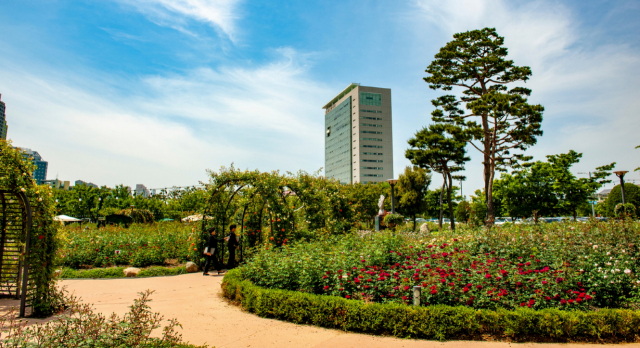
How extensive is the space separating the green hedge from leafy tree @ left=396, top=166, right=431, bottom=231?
64.9ft

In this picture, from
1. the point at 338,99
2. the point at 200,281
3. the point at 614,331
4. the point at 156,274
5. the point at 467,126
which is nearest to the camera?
the point at 614,331

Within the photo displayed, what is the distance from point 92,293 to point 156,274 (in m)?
2.33

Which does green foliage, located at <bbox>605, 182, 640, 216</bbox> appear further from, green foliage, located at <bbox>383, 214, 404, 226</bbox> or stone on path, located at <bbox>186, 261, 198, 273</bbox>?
stone on path, located at <bbox>186, 261, 198, 273</bbox>

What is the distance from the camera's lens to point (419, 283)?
5328mm

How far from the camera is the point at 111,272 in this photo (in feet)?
30.2

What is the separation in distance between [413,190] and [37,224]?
24179 mm

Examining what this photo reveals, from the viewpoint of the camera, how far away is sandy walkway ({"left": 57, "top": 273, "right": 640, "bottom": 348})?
14.3ft

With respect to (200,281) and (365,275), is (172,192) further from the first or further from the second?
(365,275)

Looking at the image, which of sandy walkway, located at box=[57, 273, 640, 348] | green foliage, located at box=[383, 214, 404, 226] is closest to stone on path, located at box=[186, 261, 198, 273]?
sandy walkway, located at box=[57, 273, 640, 348]

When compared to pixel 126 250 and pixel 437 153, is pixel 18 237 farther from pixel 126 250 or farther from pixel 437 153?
pixel 437 153

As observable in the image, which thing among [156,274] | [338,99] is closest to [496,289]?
[156,274]

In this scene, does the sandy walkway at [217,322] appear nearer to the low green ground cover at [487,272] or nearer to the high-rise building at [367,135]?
the low green ground cover at [487,272]

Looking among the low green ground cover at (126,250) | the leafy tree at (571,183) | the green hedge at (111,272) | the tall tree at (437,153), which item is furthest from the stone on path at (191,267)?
the leafy tree at (571,183)

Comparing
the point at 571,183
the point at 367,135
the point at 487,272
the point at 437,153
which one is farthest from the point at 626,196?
the point at 367,135
